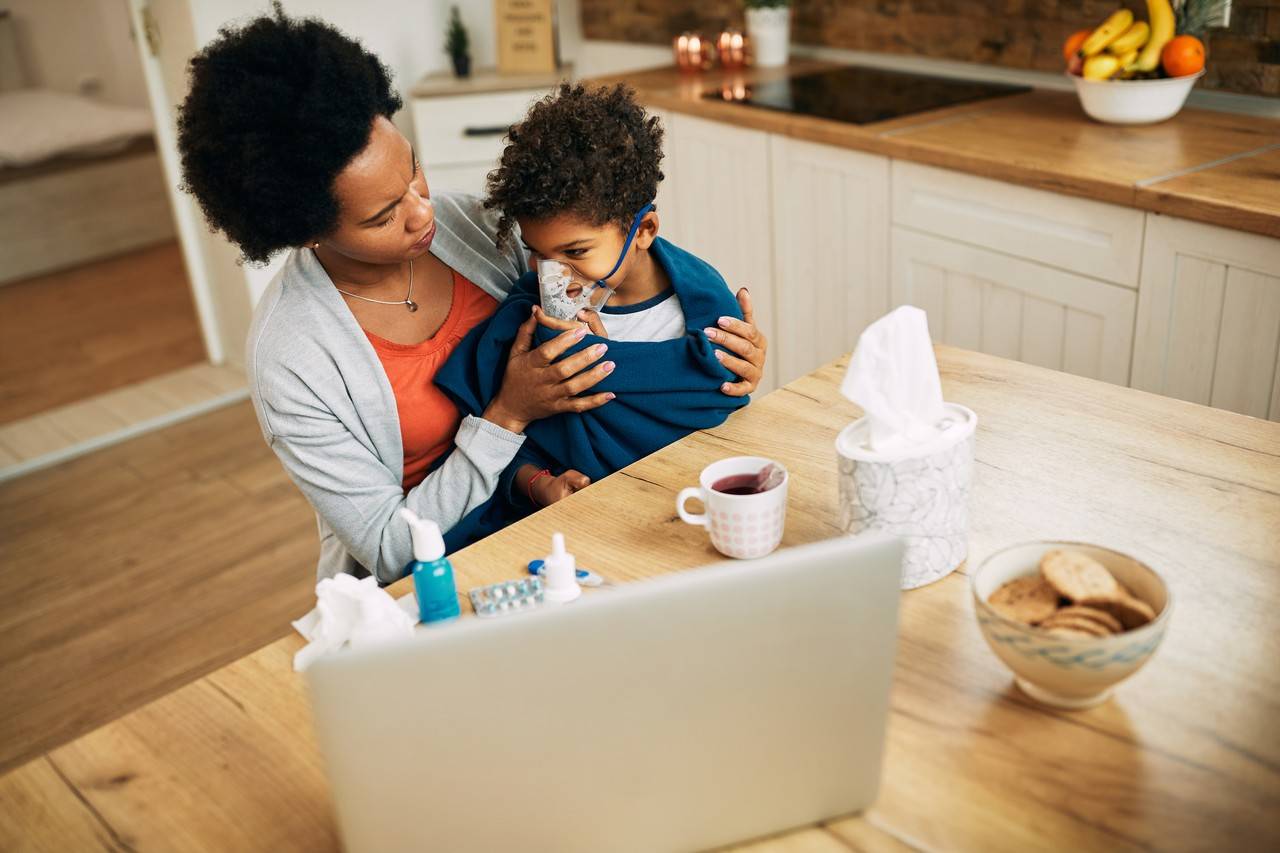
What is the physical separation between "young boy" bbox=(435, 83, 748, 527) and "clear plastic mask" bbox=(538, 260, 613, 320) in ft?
0.04

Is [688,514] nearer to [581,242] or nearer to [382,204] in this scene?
[581,242]

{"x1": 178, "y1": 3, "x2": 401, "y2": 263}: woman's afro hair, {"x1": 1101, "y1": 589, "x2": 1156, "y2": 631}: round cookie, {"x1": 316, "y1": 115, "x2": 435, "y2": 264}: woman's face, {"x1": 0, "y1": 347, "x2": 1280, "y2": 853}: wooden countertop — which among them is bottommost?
{"x1": 0, "y1": 347, "x2": 1280, "y2": 853}: wooden countertop

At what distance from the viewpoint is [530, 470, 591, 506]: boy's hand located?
1.45 m

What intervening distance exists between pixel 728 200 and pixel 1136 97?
3.39 feet

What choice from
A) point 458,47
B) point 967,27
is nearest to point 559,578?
point 967,27

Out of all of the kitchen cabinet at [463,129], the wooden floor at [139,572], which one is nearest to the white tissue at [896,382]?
the wooden floor at [139,572]

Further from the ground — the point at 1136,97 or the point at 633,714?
the point at 1136,97

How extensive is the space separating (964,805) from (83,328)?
4.40 m

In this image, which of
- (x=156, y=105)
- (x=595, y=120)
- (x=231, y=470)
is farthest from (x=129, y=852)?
(x=156, y=105)


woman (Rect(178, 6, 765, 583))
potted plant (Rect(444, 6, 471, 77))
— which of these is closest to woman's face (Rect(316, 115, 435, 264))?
woman (Rect(178, 6, 765, 583))

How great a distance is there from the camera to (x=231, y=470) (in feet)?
10.7

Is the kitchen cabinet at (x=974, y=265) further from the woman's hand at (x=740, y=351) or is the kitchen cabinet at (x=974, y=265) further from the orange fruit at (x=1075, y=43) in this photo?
the woman's hand at (x=740, y=351)

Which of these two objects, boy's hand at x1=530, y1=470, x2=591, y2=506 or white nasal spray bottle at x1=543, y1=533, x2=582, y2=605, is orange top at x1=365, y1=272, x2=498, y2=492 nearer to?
boy's hand at x1=530, y1=470, x2=591, y2=506

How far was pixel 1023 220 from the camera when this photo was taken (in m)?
2.20
